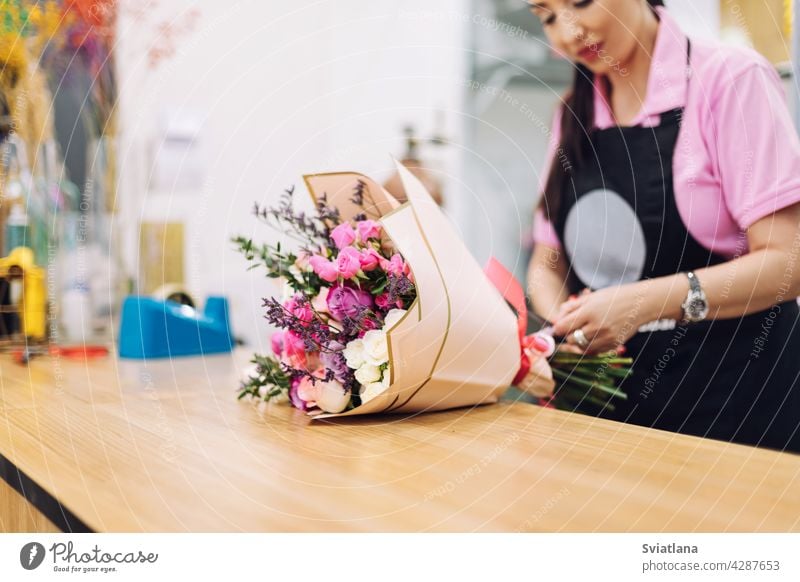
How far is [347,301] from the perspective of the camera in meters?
0.65

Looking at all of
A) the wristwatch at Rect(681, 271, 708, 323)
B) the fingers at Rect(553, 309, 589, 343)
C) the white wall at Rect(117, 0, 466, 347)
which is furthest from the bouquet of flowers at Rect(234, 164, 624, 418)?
the white wall at Rect(117, 0, 466, 347)

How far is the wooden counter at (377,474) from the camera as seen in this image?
1.47 ft

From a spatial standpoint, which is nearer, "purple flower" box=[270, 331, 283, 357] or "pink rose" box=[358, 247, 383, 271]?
"pink rose" box=[358, 247, 383, 271]

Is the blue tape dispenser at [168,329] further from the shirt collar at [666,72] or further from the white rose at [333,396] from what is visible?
the shirt collar at [666,72]

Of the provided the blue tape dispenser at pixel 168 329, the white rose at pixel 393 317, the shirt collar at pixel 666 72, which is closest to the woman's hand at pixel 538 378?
the white rose at pixel 393 317

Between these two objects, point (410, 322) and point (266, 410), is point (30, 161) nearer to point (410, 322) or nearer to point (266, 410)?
point (266, 410)

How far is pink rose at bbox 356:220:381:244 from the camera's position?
668 mm

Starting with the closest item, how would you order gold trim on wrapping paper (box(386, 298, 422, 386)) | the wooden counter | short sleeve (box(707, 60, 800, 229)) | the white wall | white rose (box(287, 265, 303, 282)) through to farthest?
the wooden counter < gold trim on wrapping paper (box(386, 298, 422, 386)) < white rose (box(287, 265, 303, 282)) < short sleeve (box(707, 60, 800, 229)) < the white wall

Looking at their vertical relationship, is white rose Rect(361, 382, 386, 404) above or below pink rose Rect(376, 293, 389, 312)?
below

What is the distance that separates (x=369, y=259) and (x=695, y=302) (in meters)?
0.47

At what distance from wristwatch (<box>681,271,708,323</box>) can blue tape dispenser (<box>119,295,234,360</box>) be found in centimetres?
71

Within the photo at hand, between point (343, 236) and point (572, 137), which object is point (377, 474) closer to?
point (343, 236)

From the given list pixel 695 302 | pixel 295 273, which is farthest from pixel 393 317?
pixel 695 302

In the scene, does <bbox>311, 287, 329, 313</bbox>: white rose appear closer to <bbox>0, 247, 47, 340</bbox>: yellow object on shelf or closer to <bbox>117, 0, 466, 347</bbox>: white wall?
<bbox>0, 247, 47, 340</bbox>: yellow object on shelf
